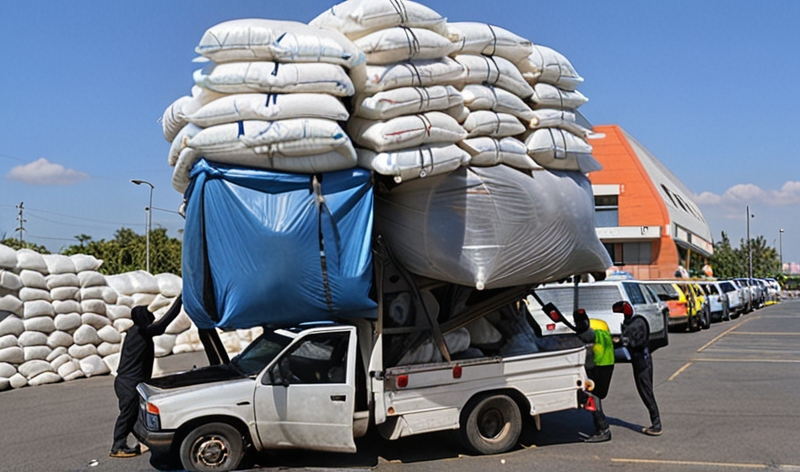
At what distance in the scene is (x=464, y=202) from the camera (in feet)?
25.1

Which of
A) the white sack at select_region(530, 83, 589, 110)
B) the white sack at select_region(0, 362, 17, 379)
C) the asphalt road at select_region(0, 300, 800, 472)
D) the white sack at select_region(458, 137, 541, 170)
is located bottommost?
the asphalt road at select_region(0, 300, 800, 472)

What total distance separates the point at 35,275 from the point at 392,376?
9057 mm

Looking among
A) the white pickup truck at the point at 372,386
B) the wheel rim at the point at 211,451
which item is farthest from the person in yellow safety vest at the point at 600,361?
the wheel rim at the point at 211,451

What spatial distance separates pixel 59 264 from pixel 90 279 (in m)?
0.69

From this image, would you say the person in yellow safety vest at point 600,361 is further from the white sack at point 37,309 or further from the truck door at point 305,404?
the white sack at point 37,309

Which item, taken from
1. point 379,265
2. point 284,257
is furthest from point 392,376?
point 284,257

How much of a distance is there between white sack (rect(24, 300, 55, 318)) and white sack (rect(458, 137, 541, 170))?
9.42 metres

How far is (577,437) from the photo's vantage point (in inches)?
352

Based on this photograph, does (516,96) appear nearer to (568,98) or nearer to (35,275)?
(568,98)

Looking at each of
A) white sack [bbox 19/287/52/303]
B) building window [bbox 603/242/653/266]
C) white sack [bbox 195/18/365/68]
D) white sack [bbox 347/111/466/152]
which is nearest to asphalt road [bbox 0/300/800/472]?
white sack [bbox 19/287/52/303]

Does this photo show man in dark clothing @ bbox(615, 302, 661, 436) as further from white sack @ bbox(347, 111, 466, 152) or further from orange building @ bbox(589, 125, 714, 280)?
orange building @ bbox(589, 125, 714, 280)

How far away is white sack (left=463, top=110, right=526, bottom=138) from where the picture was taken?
778 centimetres

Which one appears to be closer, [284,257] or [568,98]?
[284,257]

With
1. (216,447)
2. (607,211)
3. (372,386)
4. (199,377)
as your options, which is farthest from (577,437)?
(607,211)
